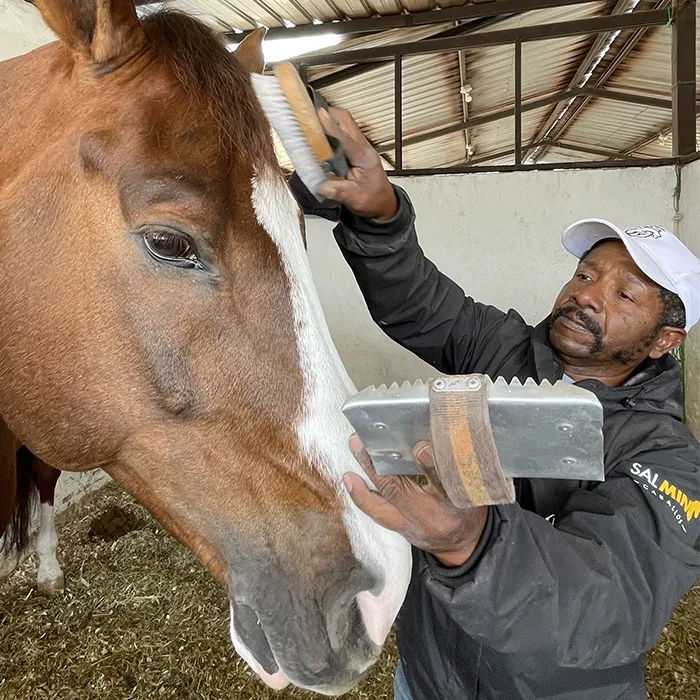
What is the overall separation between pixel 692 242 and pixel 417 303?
124 inches

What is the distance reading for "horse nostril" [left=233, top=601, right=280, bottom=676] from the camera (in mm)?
896

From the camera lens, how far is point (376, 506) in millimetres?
758

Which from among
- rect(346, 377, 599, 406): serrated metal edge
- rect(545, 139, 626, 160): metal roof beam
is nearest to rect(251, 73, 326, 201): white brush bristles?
rect(346, 377, 599, 406): serrated metal edge

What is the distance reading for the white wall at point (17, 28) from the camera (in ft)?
9.07

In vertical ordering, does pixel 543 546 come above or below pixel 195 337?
below

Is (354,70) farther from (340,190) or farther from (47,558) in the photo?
(340,190)

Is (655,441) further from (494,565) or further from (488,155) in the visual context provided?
(488,155)

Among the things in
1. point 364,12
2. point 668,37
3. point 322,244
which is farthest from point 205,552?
point 668,37

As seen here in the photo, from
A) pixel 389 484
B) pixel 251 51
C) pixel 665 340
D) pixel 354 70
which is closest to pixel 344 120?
pixel 251 51

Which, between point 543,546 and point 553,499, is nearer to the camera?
point 543,546

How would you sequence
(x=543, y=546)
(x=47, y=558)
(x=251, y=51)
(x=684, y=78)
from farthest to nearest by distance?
(x=684, y=78) → (x=47, y=558) → (x=251, y=51) → (x=543, y=546)

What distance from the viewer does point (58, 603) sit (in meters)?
2.60

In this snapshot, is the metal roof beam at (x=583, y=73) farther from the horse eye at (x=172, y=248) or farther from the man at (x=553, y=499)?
the horse eye at (x=172, y=248)

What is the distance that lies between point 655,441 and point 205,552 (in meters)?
0.85
